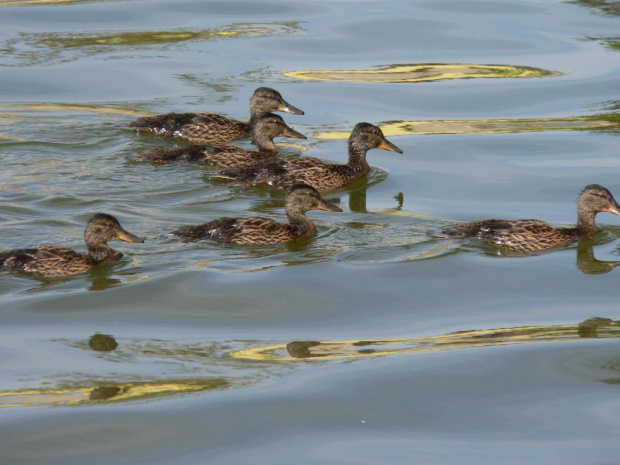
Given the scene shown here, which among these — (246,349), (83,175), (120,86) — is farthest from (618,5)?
(246,349)

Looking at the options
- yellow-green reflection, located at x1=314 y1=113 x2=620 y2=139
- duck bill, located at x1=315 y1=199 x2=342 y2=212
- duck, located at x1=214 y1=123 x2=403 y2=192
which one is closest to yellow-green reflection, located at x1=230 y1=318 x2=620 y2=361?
duck bill, located at x1=315 y1=199 x2=342 y2=212

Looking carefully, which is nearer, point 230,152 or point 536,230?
point 536,230

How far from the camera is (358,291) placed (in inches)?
325

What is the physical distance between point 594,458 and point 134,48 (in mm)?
12800

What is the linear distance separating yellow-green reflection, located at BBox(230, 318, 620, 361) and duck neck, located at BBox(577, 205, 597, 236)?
7.26 feet

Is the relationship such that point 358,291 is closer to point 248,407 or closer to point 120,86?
point 248,407

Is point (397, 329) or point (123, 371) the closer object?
point (123, 371)

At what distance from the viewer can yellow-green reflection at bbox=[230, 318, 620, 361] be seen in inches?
278

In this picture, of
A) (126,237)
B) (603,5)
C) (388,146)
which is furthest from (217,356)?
(603,5)

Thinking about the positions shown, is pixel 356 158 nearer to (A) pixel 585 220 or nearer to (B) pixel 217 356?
(A) pixel 585 220

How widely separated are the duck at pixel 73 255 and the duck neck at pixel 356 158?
11.6 feet

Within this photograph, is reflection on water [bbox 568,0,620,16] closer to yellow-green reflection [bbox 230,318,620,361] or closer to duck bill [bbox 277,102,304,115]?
duck bill [bbox 277,102,304,115]

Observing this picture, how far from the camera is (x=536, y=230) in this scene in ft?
30.6

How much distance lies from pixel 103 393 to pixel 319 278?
8.43 ft
